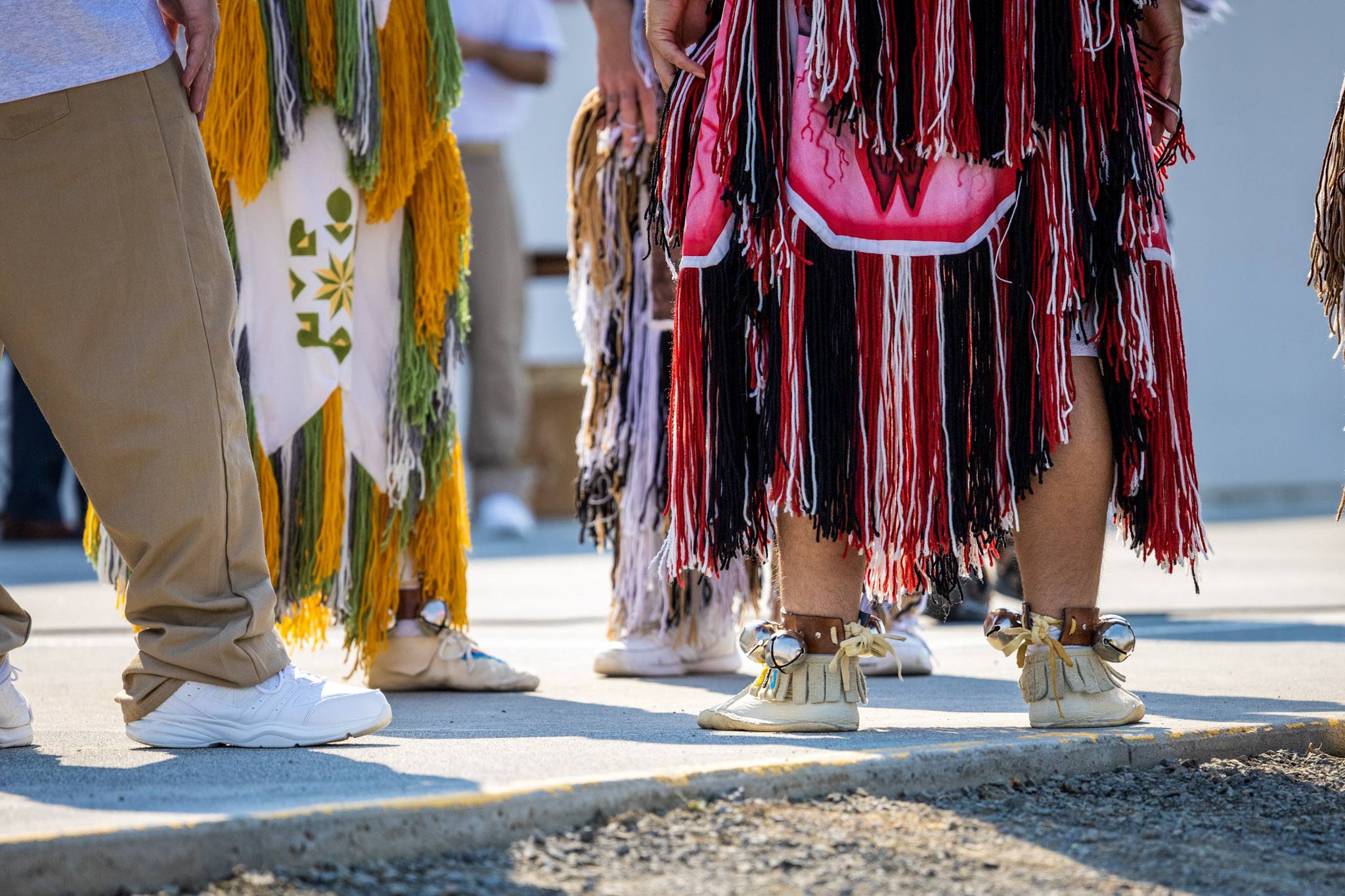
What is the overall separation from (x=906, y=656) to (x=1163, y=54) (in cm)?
104

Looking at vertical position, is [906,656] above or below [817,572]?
below

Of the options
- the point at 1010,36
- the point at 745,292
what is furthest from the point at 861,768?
the point at 1010,36

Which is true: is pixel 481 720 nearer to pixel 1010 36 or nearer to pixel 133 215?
pixel 133 215

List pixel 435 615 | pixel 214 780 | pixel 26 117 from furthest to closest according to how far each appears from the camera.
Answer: pixel 435 615
pixel 26 117
pixel 214 780

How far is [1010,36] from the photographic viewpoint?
161 cm

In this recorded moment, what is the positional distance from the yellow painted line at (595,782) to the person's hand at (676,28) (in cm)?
81

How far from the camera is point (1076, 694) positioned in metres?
1.67

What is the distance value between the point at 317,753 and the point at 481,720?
14.2 inches

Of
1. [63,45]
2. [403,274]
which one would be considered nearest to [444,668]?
[403,274]

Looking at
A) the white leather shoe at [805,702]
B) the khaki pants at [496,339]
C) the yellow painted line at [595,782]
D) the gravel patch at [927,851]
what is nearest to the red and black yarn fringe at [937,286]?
the white leather shoe at [805,702]

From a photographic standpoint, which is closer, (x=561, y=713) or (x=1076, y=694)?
(x=1076, y=694)

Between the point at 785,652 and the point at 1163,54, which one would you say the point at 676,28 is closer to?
the point at 1163,54

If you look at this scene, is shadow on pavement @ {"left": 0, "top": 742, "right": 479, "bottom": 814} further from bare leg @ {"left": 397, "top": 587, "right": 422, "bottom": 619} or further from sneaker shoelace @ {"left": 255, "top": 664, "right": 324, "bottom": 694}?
bare leg @ {"left": 397, "top": 587, "right": 422, "bottom": 619}

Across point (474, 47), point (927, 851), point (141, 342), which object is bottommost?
point (927, 851)
